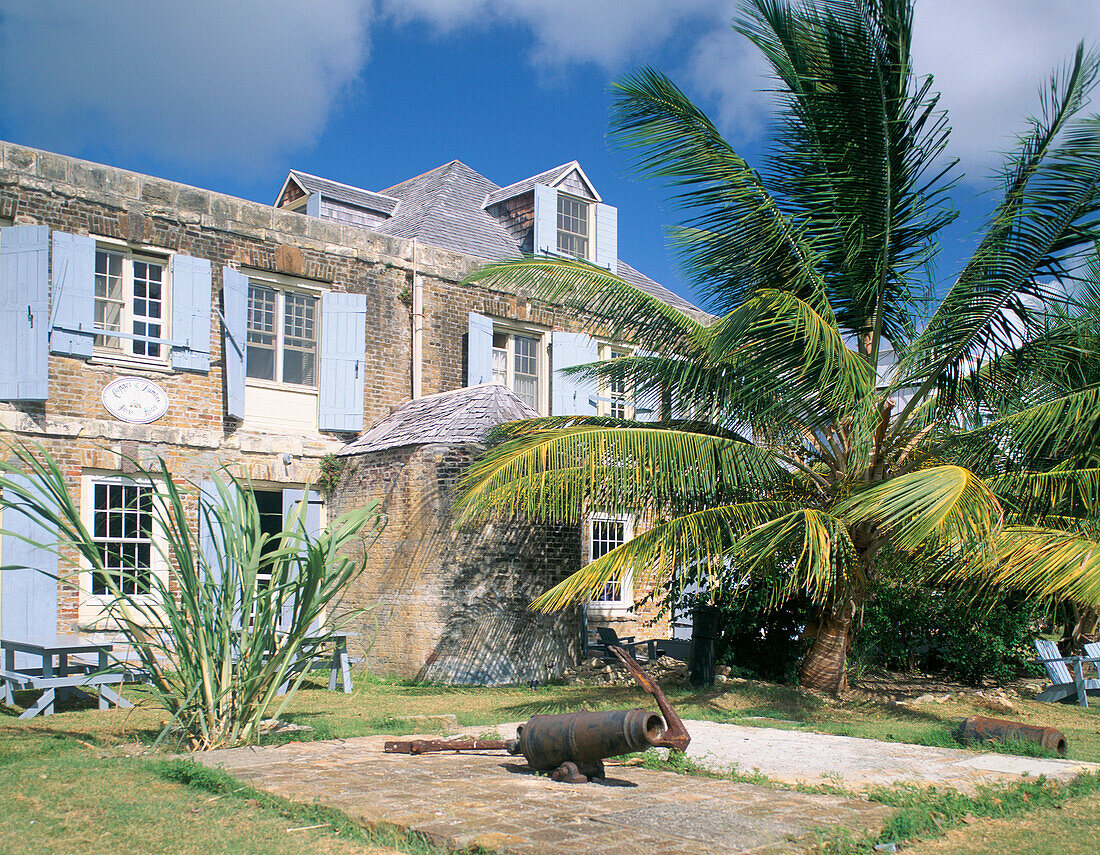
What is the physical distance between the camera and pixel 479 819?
492 centimetres

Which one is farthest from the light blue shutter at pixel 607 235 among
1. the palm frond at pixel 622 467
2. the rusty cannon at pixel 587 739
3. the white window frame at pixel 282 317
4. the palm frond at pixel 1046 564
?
the rusty cannon at pixel 587 739

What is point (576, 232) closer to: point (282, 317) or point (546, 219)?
point (546, 219)

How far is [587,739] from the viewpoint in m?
5.81

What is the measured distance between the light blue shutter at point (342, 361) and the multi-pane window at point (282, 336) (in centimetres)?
35

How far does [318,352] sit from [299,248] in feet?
4.96

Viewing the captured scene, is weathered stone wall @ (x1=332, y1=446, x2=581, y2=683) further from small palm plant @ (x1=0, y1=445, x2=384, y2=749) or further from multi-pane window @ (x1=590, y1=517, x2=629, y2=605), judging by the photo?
small palm plant @ (x1=0, y1=445, x2=384, y2=749)

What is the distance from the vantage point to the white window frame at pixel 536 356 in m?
16.3

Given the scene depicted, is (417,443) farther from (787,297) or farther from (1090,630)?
(1090,630)

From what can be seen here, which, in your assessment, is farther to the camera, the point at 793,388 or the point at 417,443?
the point at 417,443

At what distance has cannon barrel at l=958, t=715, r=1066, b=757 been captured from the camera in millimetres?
7223

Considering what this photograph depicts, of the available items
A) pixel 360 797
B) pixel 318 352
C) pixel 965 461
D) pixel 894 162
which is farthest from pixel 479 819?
pixel 318 352

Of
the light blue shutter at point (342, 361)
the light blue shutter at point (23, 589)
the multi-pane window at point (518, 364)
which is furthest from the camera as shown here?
the multi-pane window at point (518, 364)

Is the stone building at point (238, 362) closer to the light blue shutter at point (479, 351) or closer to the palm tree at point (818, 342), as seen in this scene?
the light blue shutter at point (479, 351)

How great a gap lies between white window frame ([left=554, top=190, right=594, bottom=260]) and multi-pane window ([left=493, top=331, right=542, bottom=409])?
89.4 inches
